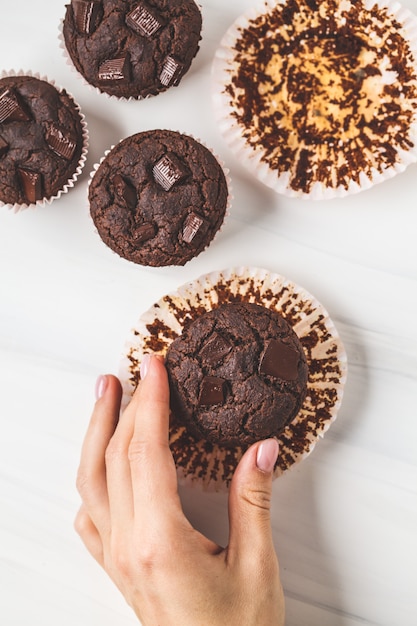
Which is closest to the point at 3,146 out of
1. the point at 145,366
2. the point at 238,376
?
the point at 145,366

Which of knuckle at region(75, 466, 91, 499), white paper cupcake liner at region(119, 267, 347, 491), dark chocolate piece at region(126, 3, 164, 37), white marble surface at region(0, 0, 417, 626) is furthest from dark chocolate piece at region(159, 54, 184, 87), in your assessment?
knuckle at region(75, 466, 91, 499)

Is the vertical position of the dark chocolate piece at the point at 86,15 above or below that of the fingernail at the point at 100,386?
above

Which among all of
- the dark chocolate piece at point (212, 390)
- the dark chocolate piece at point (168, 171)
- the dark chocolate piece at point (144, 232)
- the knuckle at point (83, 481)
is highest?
the dark chocolate piece at point (168, 171)

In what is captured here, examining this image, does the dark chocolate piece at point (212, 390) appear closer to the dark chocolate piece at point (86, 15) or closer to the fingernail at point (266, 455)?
the fingernail at point (266, 455)

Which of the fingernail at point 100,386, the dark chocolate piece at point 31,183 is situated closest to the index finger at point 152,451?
the fingernail at point 100,386

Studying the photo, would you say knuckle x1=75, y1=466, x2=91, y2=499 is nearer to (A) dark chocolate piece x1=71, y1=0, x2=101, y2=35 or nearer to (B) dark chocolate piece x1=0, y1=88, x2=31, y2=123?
(B) dark chocolate piece x1=0, y1=88, x2=31, y2=123

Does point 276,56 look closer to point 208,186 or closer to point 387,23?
point 387,23

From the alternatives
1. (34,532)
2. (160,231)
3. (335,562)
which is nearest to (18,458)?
(34,532)
